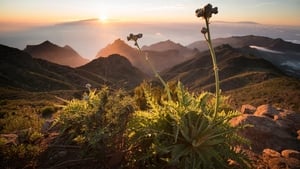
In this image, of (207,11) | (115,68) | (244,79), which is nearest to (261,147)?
(207,11)

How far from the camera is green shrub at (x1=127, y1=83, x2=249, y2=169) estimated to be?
3.50m

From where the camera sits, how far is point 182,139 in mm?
3717

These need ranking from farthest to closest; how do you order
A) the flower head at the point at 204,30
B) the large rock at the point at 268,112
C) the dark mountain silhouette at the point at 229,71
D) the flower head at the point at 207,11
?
1. the dark mountain silhouette at the point at 229,71
2. the large rock at the point at 268,112
3. the flower head at the point at 204,30
4. the flower head at the point at 207,11

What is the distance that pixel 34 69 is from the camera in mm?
133750

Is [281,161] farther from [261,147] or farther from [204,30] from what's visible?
[204,30]

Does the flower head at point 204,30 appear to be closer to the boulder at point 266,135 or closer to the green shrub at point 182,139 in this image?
the green shrub at point 182,139

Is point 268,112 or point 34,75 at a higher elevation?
point 268,112

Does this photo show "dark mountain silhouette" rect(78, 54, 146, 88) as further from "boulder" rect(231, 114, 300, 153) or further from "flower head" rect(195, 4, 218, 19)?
"flower head" rect(195, 4, 218, 19)

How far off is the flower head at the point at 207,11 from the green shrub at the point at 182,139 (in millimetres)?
1214

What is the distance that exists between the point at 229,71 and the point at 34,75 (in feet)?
281

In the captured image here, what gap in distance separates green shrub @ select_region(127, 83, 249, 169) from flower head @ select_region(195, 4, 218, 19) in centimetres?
121

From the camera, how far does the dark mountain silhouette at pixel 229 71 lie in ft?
371

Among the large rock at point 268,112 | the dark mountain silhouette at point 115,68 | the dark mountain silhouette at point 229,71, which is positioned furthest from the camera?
the dark mountain silhouette at point 115,68

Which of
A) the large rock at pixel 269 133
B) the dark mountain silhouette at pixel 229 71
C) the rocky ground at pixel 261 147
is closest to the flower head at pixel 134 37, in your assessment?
the rocky ground at pixel 261 147
